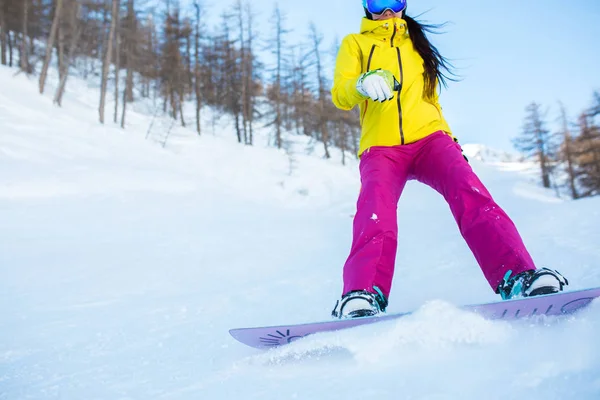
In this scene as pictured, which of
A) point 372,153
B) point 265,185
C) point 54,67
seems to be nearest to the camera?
point 372,153

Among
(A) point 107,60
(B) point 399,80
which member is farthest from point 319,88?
(B) point 399,80

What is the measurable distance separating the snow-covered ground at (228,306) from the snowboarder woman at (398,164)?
1.13 ft

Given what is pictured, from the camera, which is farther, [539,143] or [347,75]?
[539,143]

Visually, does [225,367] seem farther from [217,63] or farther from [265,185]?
[217,63]

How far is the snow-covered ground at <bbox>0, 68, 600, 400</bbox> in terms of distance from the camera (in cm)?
108

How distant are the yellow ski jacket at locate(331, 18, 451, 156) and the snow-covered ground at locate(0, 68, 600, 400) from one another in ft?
3.40

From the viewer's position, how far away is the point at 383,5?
2.15 meters

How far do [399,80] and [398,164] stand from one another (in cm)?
45

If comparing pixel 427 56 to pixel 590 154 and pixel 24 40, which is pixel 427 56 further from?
pixel 590 154

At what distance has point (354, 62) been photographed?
6.93 ft

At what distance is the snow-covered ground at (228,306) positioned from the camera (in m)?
1.08

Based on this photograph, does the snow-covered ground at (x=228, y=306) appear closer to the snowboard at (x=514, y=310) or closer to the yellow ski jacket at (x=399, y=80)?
the snowboard at (x=514, y=310)

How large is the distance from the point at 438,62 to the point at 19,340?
289cm

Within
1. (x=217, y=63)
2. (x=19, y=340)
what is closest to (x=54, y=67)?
(x=217, y=63)
